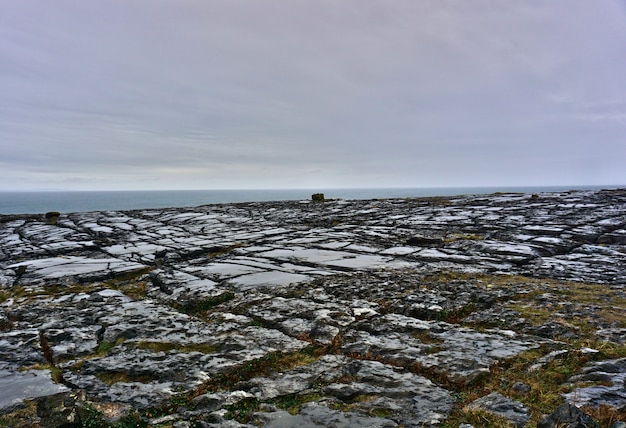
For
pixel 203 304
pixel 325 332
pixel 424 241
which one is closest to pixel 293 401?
pixel 325 332

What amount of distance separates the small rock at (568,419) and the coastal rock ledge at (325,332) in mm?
49

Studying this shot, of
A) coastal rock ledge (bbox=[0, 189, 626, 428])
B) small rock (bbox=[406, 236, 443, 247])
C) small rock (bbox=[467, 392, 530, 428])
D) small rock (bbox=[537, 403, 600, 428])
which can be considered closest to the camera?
small rock (bbox=[537, 403, 600, 428])

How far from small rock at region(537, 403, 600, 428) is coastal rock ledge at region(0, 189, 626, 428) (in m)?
0.05

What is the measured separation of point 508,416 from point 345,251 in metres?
14.7

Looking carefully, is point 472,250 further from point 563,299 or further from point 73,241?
point 73,241

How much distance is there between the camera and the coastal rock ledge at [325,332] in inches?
286

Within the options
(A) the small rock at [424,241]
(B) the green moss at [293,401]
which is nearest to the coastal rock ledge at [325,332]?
(B) the green moss at [293,401]

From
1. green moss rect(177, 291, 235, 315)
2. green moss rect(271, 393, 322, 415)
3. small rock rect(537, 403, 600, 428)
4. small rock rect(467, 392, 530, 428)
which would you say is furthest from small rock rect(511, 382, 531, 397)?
green moss rect(177, 291, 235, 315)

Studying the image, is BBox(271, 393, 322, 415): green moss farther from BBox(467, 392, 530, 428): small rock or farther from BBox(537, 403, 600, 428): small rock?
BBox(537, 403, 600, 428): small rock

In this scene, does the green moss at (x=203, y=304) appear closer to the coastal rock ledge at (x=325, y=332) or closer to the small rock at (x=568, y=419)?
the coastal rock ledge at (x=325, y=332)

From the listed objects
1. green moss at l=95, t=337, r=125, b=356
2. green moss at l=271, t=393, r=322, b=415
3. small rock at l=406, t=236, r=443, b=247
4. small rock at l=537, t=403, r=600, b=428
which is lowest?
green moss at l=271, t=393, r=322, b=415

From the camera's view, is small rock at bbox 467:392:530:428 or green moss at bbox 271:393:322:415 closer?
small rock at bbox 467:392:530:428

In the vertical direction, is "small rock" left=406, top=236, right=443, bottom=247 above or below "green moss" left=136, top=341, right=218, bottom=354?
above

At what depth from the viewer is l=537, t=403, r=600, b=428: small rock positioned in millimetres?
5730
